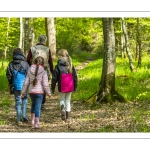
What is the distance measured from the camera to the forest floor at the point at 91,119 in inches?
325

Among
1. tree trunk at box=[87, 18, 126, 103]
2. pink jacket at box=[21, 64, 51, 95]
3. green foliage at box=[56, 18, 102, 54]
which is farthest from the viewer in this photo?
green foliage at box=[56, 18, 102, 54]

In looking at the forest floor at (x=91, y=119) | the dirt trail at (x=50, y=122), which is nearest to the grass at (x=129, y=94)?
the forest floor at (x=91, y=119)

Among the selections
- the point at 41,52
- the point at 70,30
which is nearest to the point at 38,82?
the point at 41,52

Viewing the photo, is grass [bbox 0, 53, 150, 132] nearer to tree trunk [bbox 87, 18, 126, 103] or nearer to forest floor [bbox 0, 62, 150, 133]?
forest floor [bbox 0, 62, 150, 133]

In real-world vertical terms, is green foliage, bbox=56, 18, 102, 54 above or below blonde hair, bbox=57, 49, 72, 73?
above

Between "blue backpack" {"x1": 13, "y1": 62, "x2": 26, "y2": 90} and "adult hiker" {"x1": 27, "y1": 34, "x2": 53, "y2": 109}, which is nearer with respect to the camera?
"blue backpack" {"x1": 13, "y1": 62, "x2": 26, "y2": 90}

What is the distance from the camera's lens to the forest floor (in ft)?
27.1

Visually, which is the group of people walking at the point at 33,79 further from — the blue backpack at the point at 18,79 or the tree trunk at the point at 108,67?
the tree trunk at the point at 108,67

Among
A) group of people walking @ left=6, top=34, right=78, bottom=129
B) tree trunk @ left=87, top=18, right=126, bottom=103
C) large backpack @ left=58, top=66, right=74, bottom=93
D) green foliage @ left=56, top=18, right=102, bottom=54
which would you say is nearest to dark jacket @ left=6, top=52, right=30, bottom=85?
group of people walking @ left=6, top=34, right=78, bottom=129

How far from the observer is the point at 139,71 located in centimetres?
1648

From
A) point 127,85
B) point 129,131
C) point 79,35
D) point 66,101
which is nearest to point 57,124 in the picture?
point 66,101

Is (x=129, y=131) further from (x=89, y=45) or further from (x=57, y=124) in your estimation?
(x=89, y=45)

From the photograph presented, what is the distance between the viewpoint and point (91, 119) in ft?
29.8

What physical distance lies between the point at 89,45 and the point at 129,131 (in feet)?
126
